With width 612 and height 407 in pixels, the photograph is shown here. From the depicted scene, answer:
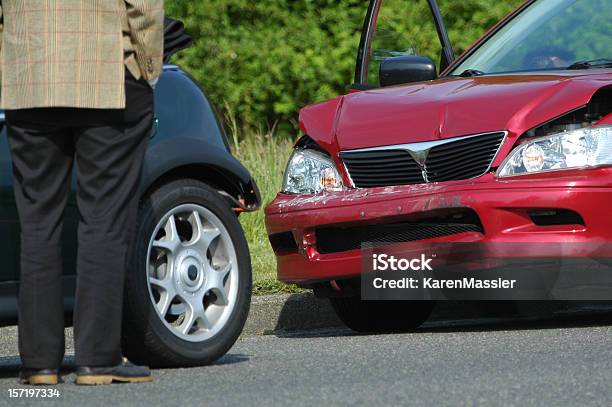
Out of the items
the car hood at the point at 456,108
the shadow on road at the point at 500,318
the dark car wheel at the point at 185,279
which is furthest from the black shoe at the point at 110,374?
the shadow on road at the point at 500,318

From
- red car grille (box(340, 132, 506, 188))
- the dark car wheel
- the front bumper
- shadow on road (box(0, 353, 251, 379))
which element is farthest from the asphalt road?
red car grille (box(340, 132, 506, 188))

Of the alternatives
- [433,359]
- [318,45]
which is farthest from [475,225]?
[318,45]

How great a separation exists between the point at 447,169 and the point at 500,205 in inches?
13.6

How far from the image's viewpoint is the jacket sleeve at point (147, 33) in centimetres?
498

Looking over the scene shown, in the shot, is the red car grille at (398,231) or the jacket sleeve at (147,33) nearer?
the jacket sleeve at (147,33)

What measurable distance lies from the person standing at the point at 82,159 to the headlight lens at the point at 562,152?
192 cm

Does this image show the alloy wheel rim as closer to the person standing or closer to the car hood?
the person standing

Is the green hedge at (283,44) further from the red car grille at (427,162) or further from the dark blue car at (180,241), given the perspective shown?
the dark blue car at (180,241)

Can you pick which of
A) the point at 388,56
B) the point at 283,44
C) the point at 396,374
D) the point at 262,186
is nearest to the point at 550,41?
the point at 388,56

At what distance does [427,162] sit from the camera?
656 centimetres

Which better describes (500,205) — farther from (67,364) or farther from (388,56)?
(388,56)

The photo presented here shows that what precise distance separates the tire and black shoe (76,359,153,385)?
2.28 m

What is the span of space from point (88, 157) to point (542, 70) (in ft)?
9.90

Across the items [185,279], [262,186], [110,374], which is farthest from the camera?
[262,186]
